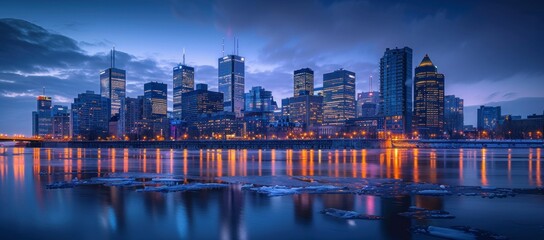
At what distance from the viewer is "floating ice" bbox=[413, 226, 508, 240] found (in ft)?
50.9

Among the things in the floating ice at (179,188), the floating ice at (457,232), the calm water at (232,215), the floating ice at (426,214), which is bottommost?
the floating ice at (179,188)

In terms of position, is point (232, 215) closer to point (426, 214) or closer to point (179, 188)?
point (426, 214)

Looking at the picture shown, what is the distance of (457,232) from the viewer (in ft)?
53.3

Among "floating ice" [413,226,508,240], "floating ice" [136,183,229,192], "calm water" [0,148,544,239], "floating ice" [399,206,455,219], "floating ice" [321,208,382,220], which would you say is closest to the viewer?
"floating ice" [413,226,508,240]

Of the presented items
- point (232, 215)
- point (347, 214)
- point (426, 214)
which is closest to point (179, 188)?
point (232, 215)

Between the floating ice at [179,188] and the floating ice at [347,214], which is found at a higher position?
the floating ice at [347,214]

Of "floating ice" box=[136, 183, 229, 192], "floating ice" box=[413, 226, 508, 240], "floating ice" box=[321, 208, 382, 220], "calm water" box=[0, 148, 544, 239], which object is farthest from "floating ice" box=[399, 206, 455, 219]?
"floating ice" box=[136, 183, 229, 192]

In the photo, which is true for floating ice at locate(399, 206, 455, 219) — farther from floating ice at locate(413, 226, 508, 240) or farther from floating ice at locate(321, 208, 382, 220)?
floating ice at locate(413, 226, 508, 240)

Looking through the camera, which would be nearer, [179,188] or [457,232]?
[457,232]

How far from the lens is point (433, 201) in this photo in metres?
24.3

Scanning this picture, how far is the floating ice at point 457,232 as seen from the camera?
611 inches

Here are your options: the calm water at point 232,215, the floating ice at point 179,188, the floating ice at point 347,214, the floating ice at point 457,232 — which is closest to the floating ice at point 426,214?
the calm water at point 232,215

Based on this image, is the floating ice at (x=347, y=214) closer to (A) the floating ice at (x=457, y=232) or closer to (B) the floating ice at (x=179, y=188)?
(A) the floating ice at (x=457, y=232)

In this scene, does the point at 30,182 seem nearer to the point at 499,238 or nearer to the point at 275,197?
the point at 275,197
